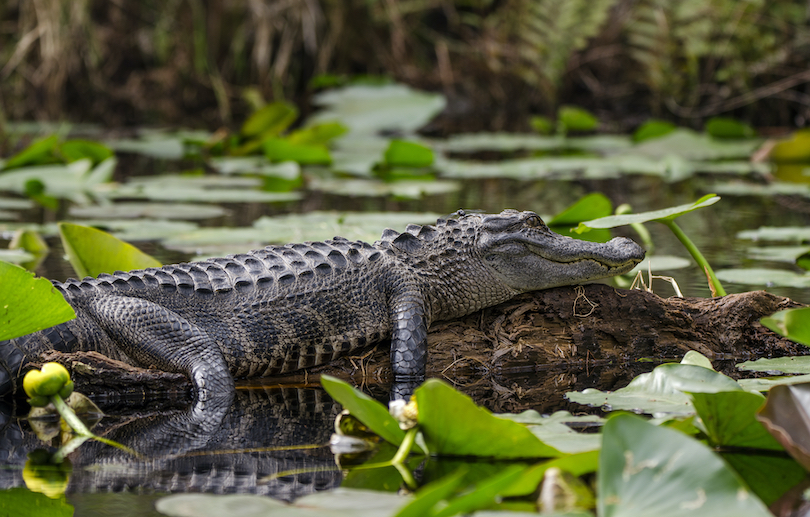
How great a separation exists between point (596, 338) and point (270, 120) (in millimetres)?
4782

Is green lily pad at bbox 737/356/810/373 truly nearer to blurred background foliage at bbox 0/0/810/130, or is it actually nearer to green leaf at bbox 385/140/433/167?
green leaf at bbox 385/140/433/167

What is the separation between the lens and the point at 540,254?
10.3ft

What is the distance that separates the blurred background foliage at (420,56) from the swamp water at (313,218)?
1406 millimetres

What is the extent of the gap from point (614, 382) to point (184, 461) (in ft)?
4.56

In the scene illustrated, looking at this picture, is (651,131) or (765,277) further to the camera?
(651,131)

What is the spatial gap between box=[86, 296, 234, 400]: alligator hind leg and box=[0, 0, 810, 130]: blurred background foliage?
272 inches

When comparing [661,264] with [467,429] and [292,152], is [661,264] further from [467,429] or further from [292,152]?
[292,152]

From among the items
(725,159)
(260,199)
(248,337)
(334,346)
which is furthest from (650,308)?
(725,159)

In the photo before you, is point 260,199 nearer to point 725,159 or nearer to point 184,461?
point 184,461

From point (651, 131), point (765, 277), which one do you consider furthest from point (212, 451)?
point (651, 131)

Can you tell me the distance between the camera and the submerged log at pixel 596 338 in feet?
10.0

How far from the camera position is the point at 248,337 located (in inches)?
116

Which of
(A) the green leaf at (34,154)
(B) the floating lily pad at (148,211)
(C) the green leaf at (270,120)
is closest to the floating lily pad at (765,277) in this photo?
(B) the floating lily pad at (148,211)

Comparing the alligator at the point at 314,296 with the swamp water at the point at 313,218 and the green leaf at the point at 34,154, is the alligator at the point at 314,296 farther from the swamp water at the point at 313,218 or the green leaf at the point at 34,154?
the green leaf at the point at 34,154
